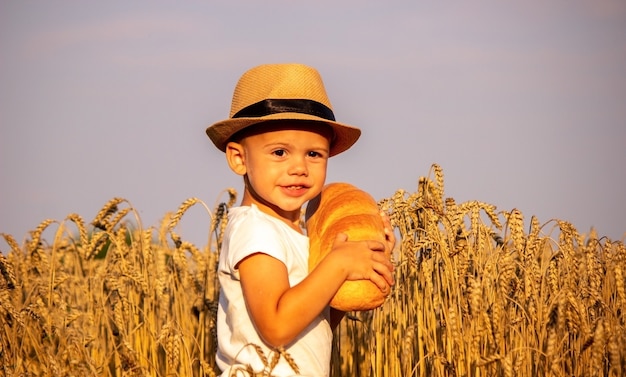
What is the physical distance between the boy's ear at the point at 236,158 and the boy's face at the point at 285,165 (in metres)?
0.03

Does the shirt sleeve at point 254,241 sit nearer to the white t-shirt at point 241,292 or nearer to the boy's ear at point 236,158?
the white t-shirt at point 241,292

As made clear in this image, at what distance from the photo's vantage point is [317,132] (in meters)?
2.95

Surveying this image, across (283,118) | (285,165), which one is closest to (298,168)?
(285,165)

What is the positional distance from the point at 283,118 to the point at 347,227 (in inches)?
16.1

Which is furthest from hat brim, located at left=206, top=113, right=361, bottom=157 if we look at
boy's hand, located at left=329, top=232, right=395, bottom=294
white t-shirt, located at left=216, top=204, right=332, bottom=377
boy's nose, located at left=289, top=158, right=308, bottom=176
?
boy's hand, located at left=329, top=232, right=395, bottom=294

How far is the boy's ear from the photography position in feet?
9.77

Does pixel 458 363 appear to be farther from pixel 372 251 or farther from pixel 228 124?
pixel 228 124

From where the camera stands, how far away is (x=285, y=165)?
2816 millimetres

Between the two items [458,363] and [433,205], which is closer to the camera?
[458,363]

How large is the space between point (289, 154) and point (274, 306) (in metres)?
0.53

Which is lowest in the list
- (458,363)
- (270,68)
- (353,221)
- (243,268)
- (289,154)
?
(458,363)

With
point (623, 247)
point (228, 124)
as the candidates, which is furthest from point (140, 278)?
point (623, 247)

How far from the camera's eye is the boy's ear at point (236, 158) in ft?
9.77

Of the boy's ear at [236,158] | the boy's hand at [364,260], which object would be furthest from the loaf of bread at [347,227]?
the boy's ear at [236,158]
